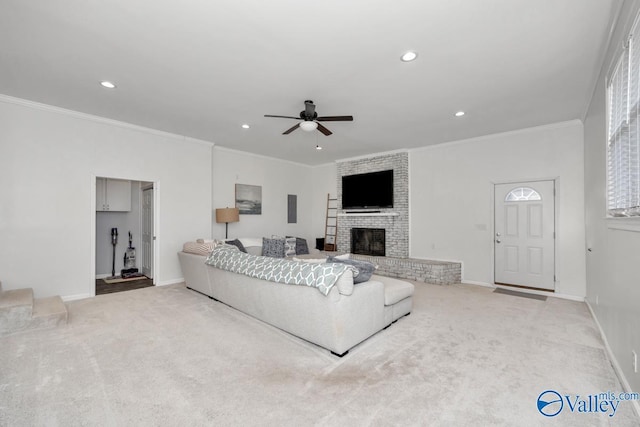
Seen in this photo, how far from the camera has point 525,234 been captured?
4965 millimetres

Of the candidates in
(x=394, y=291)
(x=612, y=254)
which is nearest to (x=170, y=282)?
(x=394, y=291)

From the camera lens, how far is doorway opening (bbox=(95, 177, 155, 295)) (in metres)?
5.89

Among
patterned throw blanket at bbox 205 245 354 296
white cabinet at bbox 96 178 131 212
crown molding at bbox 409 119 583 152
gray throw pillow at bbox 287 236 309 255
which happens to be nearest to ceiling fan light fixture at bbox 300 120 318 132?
patterned throw blanket at bbox 205 245 354 296

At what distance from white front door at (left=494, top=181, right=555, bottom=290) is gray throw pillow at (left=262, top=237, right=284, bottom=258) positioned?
4.10 m

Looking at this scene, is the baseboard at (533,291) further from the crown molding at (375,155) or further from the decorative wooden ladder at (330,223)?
the decorative wooden ladder at (330,223)

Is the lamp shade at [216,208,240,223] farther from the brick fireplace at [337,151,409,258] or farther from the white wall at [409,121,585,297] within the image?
the white wall at [409,121,585,297]

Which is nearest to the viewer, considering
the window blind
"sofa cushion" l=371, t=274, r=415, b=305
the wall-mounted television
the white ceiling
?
the window blind

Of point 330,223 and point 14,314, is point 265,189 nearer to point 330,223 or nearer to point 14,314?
point 330,223

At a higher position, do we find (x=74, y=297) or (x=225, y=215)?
(x=225, y=215)

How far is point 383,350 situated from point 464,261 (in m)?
3.68

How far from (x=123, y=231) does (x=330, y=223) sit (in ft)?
16.4

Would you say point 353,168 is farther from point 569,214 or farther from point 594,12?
point 594,12

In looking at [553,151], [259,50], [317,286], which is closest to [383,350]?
[317,286]

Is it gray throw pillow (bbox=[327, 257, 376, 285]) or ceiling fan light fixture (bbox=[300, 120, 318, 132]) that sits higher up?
ceiling fan light fixture (bbox=[300, 120, 318, 132])
